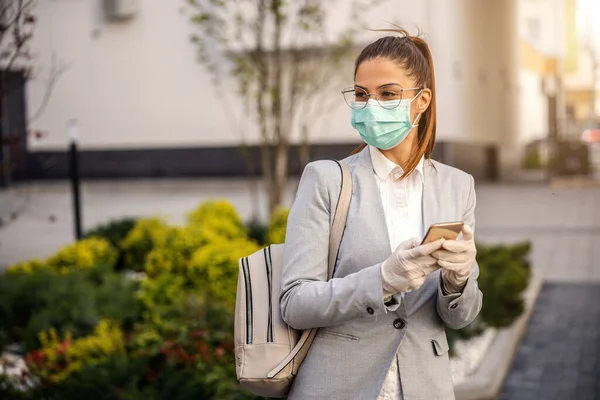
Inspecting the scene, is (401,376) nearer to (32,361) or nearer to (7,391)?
(7,391)

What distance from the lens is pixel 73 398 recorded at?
436 centimetres

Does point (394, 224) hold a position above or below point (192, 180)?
above

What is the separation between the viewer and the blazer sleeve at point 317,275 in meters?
2.10

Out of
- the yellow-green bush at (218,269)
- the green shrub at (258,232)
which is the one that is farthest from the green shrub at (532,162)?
the yellow-green bush at (218,269)

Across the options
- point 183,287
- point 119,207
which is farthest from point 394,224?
point 119,207

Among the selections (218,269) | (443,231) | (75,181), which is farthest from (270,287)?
(75,181)

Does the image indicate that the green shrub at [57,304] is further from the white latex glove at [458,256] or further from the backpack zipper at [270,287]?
the white latex glove at [458,256]

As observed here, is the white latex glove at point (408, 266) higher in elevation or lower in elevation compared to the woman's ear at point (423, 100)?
lower

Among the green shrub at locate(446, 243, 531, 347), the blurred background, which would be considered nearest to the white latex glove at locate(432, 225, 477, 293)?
the blurred background

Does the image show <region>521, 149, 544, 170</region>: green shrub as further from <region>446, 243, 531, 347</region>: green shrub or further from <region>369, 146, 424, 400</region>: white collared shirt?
<region>369, 146, 424, 400</region>: white collared shirt

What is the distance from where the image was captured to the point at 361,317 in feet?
7.07

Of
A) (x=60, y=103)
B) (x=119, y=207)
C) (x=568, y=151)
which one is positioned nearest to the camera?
(x=119, y=207)

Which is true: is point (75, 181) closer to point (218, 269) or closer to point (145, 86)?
point (218, 269)

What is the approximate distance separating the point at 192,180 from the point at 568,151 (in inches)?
373
